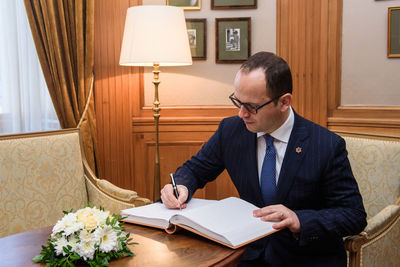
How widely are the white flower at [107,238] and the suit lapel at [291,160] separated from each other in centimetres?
79

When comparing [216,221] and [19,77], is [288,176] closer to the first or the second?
[216,221]

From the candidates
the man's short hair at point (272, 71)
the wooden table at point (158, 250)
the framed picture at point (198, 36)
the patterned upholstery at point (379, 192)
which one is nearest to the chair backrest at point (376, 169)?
the patterned upholstery at point (379, 192)

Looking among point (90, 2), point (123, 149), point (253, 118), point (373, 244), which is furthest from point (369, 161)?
point (90, 2)

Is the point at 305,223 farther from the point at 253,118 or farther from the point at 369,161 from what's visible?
the point at 369,161

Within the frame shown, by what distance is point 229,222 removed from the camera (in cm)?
154

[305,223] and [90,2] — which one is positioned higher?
[90,2]

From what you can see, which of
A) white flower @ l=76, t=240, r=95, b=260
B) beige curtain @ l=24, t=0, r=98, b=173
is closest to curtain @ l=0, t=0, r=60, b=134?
beige curtain @ l=24, t=0, r=98, b=173

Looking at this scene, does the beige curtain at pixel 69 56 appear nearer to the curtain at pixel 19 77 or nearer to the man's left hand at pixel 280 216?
the curtain at pixel 19 77

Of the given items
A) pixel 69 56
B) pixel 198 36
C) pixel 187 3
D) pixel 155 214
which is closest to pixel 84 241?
pixel 155 214

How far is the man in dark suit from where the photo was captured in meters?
1.72

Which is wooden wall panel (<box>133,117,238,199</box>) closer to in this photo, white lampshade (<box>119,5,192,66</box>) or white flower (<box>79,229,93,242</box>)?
white lampshade (<box>119,5,192,66</box>)

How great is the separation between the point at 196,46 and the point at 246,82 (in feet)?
5.99

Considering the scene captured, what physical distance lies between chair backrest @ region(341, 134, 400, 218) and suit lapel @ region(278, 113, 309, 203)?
0.82 meters

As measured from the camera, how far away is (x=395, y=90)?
326 centimetres
